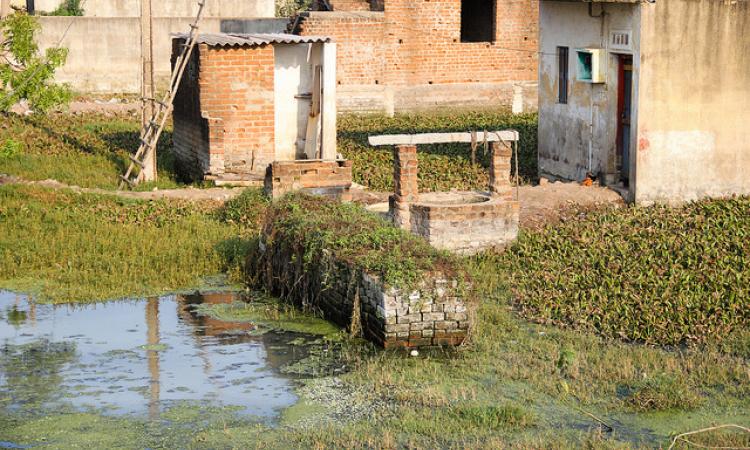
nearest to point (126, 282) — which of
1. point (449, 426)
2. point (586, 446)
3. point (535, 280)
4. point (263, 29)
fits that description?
point (535, 280)

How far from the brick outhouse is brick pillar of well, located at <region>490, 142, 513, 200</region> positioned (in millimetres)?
4092

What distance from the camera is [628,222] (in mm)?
15633

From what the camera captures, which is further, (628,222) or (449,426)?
(628,222)

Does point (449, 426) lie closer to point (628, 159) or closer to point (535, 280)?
point (535, 280)

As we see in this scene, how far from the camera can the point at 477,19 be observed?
32875mm

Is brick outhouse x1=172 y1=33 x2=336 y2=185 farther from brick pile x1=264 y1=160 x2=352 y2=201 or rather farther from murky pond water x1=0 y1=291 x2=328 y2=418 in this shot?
murky pond water x1=0 y1=291 x2=328 y2=418

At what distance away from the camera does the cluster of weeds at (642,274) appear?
11828mm

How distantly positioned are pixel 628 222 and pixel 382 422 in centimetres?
722

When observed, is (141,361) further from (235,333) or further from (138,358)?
(235,333)

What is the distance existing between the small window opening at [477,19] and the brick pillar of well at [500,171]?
57.5ft

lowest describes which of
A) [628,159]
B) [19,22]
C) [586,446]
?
[586,446]

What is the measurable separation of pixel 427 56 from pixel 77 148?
9.61 meters

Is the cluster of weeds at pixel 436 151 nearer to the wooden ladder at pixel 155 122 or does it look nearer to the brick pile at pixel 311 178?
the brick pile at pixel 311 178

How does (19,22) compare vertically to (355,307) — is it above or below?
above
